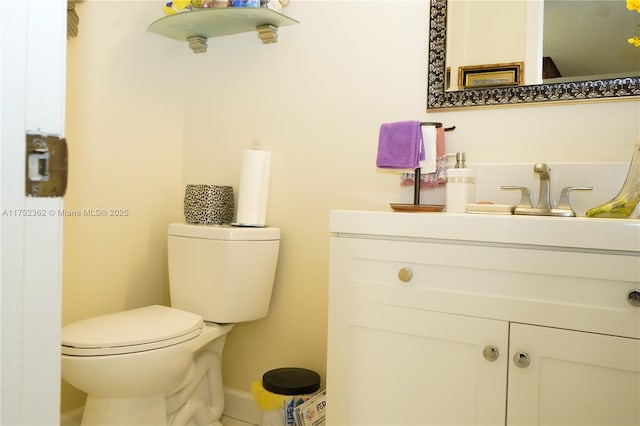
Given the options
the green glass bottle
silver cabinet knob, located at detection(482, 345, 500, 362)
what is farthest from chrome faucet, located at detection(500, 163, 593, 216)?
silver cabinet knob, located at detection(482, 345, 500, 362)

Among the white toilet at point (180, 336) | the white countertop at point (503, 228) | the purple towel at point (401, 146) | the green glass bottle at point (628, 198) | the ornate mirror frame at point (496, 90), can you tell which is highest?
the ornate mirror frame at point (496, 90)

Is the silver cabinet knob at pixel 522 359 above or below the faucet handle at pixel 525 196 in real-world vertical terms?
below

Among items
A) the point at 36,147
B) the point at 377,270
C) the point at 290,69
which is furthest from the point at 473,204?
the point at 36,147

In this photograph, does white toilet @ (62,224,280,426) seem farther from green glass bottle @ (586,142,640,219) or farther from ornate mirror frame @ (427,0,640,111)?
green glass bottle @ (586,142,640,219)

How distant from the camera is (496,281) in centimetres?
118

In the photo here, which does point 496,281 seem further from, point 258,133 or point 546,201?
point 258,133

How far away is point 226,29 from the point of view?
2.12 m

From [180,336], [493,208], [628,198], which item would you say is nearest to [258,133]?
[180,336]

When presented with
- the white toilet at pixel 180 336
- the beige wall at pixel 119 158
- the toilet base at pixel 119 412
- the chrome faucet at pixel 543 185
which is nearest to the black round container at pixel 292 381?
the white toilet at pixel 180 336

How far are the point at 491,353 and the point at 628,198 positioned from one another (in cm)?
54

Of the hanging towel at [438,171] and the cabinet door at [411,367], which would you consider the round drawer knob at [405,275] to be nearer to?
the cabinet door at [411,367]

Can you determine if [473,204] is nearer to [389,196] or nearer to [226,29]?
[389,196]

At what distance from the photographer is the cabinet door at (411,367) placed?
1181mm

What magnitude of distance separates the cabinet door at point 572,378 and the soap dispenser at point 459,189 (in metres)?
0.52
